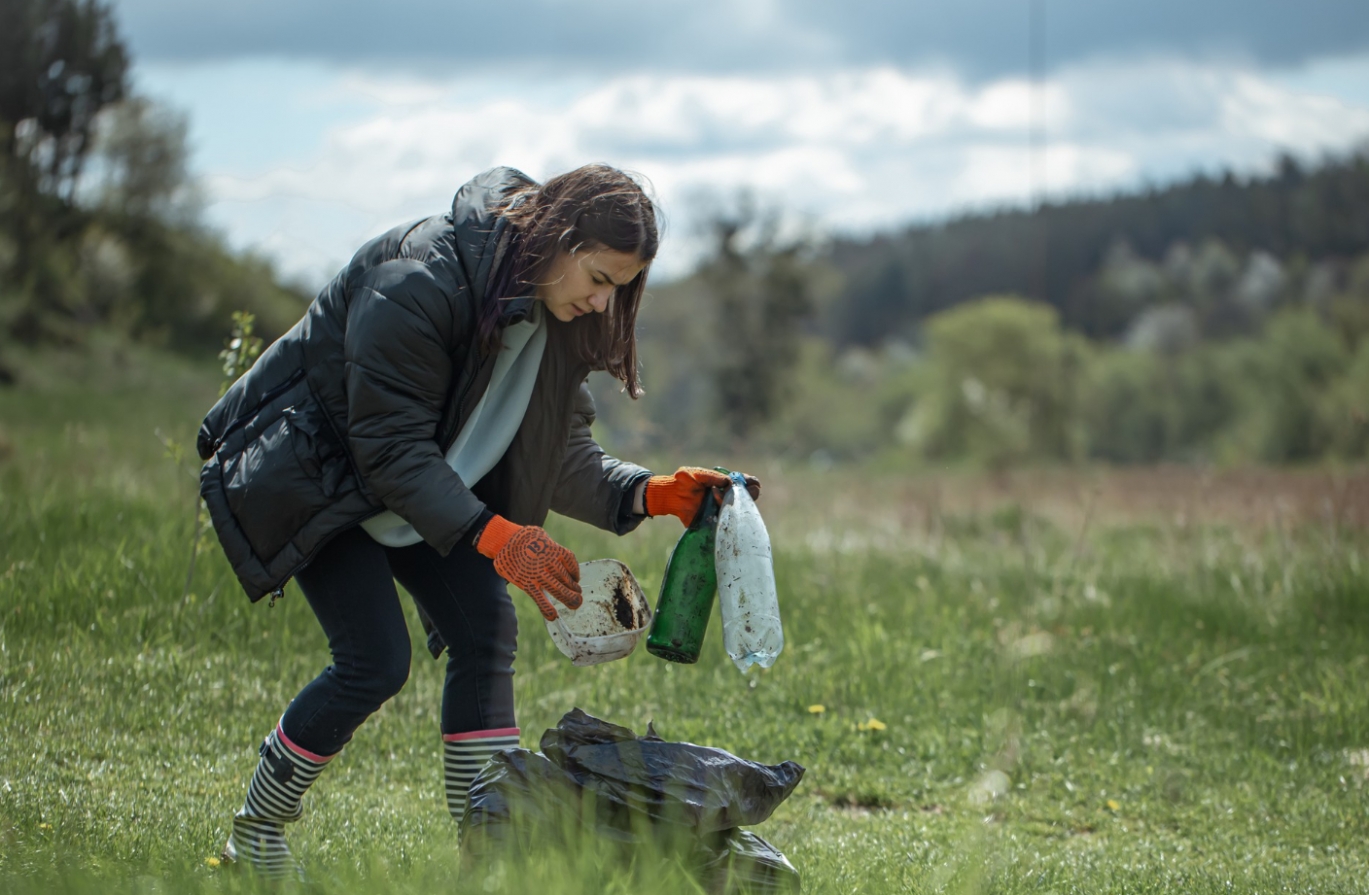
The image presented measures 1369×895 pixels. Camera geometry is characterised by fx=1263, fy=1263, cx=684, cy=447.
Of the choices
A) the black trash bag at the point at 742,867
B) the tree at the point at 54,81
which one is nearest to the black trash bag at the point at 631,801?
the black trash bag at the point at 742,867

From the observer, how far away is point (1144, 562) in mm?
7688

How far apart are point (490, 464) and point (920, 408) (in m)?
68.6

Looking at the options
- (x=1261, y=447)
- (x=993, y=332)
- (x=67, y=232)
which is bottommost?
(x=1261, y=447)

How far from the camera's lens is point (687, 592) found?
329cm

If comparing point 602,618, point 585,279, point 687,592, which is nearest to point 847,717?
point 687,592

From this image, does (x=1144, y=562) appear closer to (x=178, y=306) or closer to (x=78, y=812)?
(x=78, y=812)

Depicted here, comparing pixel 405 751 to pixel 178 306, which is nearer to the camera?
pixel 405 751

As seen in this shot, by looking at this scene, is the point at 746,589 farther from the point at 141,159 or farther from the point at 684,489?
the point at 141,159

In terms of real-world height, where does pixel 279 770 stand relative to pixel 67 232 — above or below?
below

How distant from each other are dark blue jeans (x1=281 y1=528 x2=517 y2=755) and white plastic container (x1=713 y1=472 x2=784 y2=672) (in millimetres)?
539

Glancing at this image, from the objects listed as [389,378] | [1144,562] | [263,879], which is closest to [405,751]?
[263,879]

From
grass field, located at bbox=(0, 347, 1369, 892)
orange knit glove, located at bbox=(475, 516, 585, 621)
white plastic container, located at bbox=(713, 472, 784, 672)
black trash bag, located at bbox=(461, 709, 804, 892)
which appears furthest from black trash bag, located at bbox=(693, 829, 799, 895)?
orange knit glove, located at bbox=(475, 516, 585, 621)

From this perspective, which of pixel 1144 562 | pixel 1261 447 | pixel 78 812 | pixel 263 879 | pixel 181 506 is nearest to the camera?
pixel 263 879

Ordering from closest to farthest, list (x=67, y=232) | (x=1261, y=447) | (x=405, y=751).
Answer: (x=405, y=751), (x=67, y=232), (x=1261, y=447)
